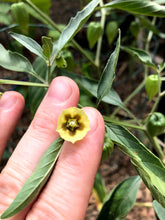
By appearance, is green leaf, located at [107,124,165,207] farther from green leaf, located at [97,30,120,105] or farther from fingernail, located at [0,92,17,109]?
fingernail, located at [0,92,17,109]

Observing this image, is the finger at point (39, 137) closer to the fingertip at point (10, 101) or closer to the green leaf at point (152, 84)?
the fingertip at point (10, 101)

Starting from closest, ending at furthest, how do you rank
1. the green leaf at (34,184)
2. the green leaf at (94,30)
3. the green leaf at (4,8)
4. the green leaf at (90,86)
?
the green leaf at (34,184) < the green leaf at (90,86) < the green leaf at (94,30) < the green leaf at (4,8)

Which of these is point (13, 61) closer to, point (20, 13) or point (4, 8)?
point (20, 13)

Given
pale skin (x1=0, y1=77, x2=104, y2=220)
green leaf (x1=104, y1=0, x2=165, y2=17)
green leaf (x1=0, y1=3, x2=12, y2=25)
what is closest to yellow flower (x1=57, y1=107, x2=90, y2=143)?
pale skin (x1=0, y1=77, x2=104, y2=220)

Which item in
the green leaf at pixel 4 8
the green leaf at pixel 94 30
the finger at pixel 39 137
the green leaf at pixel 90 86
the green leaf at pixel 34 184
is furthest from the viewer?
the green leaf at pixel 4 8

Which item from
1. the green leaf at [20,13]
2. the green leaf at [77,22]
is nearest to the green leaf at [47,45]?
the green leaf at [77,22]

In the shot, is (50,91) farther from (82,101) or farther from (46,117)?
(82,101)

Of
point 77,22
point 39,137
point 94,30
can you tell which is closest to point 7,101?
point 39,137
